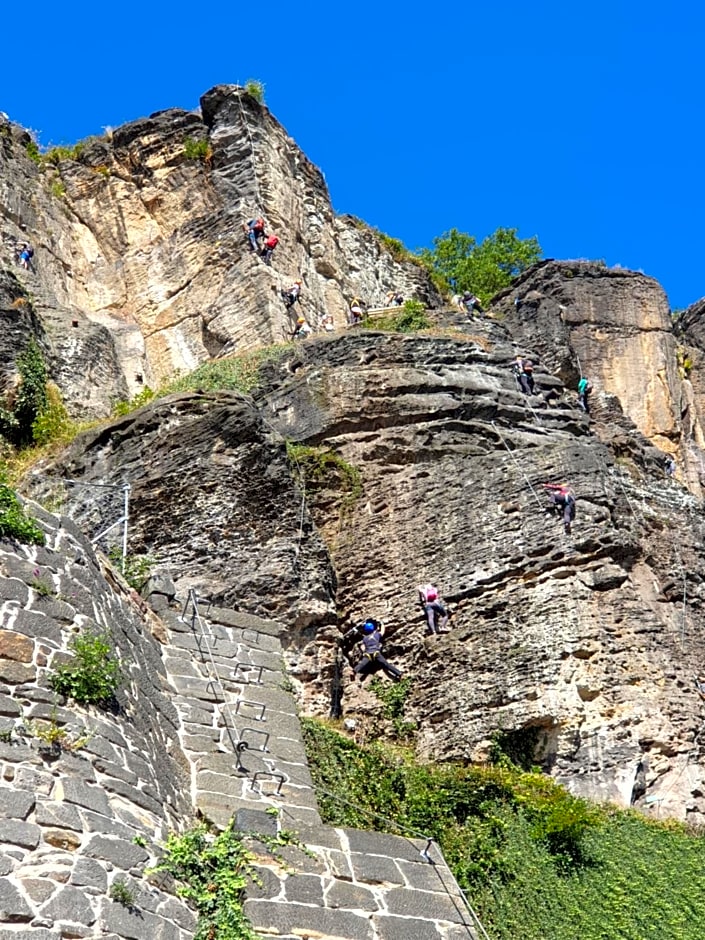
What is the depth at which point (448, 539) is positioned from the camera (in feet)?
57.6

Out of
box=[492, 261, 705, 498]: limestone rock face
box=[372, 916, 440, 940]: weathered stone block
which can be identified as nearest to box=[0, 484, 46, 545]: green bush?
box=[372, 916, 440, 940]: weathered stone block

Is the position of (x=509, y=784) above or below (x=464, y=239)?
below

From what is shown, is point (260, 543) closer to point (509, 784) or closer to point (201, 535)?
point (201, 535)

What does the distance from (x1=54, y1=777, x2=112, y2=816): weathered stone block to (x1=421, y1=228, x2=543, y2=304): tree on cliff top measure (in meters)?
32.3

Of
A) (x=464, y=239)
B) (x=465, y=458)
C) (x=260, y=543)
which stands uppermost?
(x=464, y=239)

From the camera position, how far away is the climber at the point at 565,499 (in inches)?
672

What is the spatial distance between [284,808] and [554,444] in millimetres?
9797

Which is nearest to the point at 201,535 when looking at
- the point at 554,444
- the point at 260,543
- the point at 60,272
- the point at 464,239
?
the point at 260,543

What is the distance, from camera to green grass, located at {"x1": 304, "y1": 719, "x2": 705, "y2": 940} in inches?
457

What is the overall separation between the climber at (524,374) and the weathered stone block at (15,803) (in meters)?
14.0

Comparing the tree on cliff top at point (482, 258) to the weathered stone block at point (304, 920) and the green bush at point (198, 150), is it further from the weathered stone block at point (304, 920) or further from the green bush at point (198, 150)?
the weathered stone block at point (304, 920)

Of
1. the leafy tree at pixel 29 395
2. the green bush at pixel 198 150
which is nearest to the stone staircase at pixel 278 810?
the leafy tree at pixel 29 395

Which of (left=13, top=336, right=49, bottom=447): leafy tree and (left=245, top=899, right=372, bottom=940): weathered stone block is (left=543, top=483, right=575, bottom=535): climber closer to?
(left=13, top=336, right=49, bottom=447): leafy tree

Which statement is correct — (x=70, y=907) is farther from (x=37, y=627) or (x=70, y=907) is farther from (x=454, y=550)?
(x=454, y=550)
